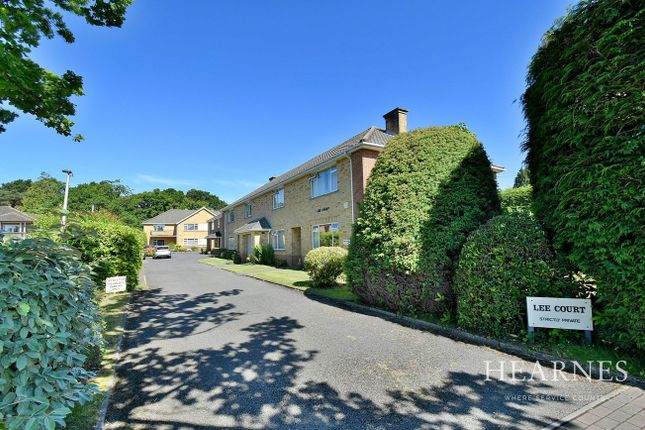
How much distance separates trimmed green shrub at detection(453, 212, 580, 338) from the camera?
532 cm

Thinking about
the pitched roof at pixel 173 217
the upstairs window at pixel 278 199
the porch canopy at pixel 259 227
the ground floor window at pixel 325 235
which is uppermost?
the pitched roof at pixel 173 217

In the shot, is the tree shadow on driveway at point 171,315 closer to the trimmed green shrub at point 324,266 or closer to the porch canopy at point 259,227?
the trimmed green shrub at point 324,266

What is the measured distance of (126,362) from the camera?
5086 millimetres

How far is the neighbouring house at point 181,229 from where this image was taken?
202 ft

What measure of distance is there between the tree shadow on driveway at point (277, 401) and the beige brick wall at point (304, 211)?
453 inches

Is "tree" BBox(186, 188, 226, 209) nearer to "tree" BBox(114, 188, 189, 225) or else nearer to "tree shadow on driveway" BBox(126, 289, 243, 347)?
"tree" BBox(114, 188, 189, 225)

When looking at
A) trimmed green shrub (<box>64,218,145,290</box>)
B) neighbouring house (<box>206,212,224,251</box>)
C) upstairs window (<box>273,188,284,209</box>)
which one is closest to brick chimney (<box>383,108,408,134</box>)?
upstairs window (<box>273,188,284,209</box>)

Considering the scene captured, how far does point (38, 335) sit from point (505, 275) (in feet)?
20.6

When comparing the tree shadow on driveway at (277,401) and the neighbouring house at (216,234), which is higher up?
the neighbouring house at (216,234)

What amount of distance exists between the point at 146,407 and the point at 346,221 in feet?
43.1

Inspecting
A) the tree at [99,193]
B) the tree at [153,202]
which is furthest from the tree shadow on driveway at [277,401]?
the tree at [153,202]

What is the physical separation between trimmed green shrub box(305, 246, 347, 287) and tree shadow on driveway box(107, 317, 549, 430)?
6823 millimetres

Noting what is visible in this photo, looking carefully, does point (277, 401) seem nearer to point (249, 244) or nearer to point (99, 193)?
point (249, 244)

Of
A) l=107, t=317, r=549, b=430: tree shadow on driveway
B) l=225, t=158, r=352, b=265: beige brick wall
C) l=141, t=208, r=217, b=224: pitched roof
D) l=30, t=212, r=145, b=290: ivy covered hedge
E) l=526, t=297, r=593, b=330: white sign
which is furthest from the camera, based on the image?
l=141, t=208, r=217, b=224: pitched roof
